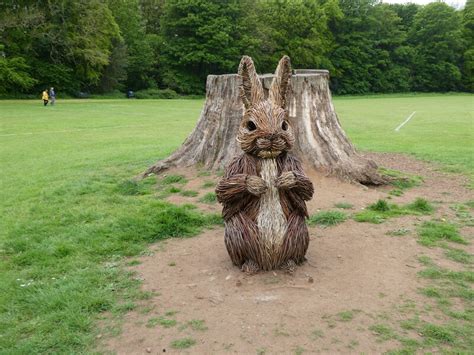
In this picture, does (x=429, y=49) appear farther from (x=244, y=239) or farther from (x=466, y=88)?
(x=244, y=239)

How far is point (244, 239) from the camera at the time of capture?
509 centimetres

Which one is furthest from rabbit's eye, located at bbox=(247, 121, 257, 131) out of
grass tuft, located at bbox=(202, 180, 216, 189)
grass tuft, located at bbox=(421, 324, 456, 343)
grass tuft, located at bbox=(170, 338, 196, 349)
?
grass tuft, located at bbox=(202, 180, 216, 189)

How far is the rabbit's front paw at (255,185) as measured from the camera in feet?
16.2

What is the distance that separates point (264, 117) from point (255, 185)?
729mm

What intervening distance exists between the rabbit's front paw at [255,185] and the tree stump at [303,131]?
378 centimetres

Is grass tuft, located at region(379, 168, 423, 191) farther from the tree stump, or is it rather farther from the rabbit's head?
the rabbit's head

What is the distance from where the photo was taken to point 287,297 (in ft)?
15.2

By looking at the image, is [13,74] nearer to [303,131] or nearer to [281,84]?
[303,131]

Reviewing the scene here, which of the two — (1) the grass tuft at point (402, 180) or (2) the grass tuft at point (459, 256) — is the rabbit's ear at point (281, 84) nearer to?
(2) the grass tuft at point (459, 256)

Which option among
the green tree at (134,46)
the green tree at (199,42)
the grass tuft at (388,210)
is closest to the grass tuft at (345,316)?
the grass tuft at (388,210)

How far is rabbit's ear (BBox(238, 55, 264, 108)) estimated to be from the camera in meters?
5.19

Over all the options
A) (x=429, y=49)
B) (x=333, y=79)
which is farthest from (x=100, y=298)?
(x=429, y=49)

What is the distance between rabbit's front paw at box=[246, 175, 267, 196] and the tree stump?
3.78 m

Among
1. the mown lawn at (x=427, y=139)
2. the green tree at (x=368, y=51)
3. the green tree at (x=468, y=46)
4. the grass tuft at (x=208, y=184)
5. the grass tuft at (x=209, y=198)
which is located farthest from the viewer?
the green tree at (x=468, y=46)
